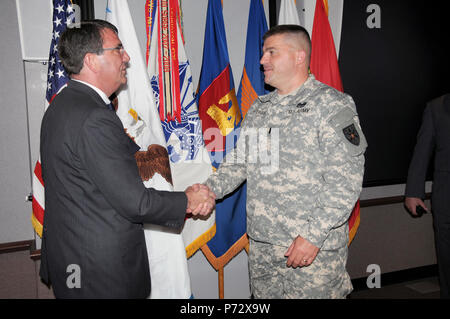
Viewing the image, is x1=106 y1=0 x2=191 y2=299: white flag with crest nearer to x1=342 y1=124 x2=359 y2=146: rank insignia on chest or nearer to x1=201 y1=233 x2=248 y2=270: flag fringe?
x1=201 y1=233 x2=248 y2=270: flag fringe

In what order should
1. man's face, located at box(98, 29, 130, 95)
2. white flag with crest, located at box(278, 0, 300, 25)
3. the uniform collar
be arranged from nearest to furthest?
1. man's face, located at box(98, 29, 130, 95)
2. the uniform collar
3. white flag with crest, located at box(278, 0, 300, 25)

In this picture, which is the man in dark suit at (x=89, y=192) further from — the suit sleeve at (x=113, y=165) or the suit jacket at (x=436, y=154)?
the suit jacket at (x=436, y=154)

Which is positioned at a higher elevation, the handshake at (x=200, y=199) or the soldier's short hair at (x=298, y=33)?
the soldier's short hair at (x=298, y=33)

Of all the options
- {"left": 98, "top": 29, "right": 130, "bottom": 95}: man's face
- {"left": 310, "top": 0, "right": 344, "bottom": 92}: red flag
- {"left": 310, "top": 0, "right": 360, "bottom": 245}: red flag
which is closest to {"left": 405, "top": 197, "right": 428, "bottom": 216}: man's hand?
{"left": 310, "top": 0, "right": 360, "bottom": 245}: red flag

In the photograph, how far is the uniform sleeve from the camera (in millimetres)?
1593

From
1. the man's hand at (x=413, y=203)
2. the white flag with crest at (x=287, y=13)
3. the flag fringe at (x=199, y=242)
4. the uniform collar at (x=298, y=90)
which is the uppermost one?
the white flag with crest at (x=287, y=13)

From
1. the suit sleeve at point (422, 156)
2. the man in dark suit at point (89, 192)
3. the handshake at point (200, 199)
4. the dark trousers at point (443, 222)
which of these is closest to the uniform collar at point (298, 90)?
the handshake at point (200, 199)

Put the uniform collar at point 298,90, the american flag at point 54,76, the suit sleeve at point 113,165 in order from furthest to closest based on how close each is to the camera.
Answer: the american flag at point 54,76
the uniform collar at point 298,90
the suit sleeve at point 113,165

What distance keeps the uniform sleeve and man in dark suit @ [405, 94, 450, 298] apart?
1.36 meters

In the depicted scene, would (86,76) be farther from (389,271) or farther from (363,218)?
(389,271)

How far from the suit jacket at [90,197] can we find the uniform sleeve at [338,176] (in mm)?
857

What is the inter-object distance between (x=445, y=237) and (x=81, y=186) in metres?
2.65

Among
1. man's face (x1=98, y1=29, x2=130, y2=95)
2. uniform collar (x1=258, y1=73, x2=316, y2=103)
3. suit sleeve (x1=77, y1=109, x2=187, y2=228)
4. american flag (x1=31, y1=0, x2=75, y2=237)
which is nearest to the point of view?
suit sleeve (x1=77, y1=109, x2=187, y2=228)

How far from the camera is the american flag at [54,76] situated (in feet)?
7.05
